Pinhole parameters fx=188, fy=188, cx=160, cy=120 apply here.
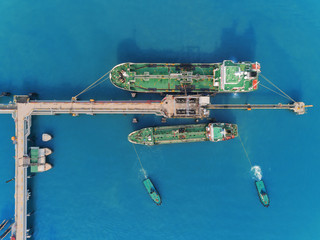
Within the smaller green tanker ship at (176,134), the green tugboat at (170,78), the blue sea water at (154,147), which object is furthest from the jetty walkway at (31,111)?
the smaller green tanker ship at (176,134)

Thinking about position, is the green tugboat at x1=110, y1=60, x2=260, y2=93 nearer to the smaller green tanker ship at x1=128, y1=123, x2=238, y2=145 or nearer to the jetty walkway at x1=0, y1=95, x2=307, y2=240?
the jetty walkway at x1=0, y1=95, x2=307, y2=240

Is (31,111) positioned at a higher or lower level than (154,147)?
higher

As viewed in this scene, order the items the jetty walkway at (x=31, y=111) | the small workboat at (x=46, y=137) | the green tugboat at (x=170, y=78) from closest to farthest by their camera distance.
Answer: the green tugboat at (x=170, y=78) → the jetty walkway at (x=31, y=111) → the small workboat at (x=46, y=137)

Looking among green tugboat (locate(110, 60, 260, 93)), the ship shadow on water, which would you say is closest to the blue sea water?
the ship shadow on water

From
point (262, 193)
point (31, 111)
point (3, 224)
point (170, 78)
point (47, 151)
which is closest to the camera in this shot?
point (170, 78)

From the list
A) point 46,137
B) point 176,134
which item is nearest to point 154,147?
point 176,134

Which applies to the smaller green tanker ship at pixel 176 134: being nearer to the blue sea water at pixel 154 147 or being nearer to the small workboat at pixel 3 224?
the blue sea water at pixel 154 147

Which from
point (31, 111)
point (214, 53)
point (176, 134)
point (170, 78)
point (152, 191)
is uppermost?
point (214, 53)

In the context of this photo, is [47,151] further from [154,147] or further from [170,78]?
[170,78]

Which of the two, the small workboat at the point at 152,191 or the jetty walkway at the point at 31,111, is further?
the small workboat at the point at 152,191
